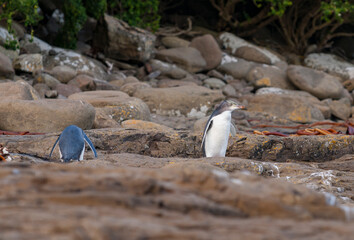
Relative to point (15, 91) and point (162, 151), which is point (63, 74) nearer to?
point (15, 91)

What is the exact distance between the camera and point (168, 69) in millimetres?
14367

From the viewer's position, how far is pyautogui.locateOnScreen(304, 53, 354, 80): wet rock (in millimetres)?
16984

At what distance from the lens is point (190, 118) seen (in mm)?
9344

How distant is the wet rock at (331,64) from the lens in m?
17.0

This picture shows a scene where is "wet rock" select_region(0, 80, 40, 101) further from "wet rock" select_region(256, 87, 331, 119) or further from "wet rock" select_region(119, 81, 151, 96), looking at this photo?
"wet rock" select_region(256, 87, 331, 119)

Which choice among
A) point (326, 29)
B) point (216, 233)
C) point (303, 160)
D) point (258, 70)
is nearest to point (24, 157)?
point (303, 160)

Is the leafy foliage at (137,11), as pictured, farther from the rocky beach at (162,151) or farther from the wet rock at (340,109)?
the wet rock at (340,109)

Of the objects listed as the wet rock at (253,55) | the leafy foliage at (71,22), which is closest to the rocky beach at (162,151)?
the leafy foliage at (71,22)

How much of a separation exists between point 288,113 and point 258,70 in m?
4.23

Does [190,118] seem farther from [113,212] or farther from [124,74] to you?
[113,212]

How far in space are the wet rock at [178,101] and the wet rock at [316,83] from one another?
465cm

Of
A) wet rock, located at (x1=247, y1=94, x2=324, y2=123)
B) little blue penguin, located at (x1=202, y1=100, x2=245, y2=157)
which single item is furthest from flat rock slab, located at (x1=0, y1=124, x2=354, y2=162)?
wet rock, located at (x1=247, y1=94, x2=324, y2=123)

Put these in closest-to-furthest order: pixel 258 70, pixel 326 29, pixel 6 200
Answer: pixel 6 200 < pixel 258 70 < pixel 326 29

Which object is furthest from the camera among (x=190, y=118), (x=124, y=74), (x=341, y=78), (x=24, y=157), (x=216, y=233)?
(x=341, y=78)
